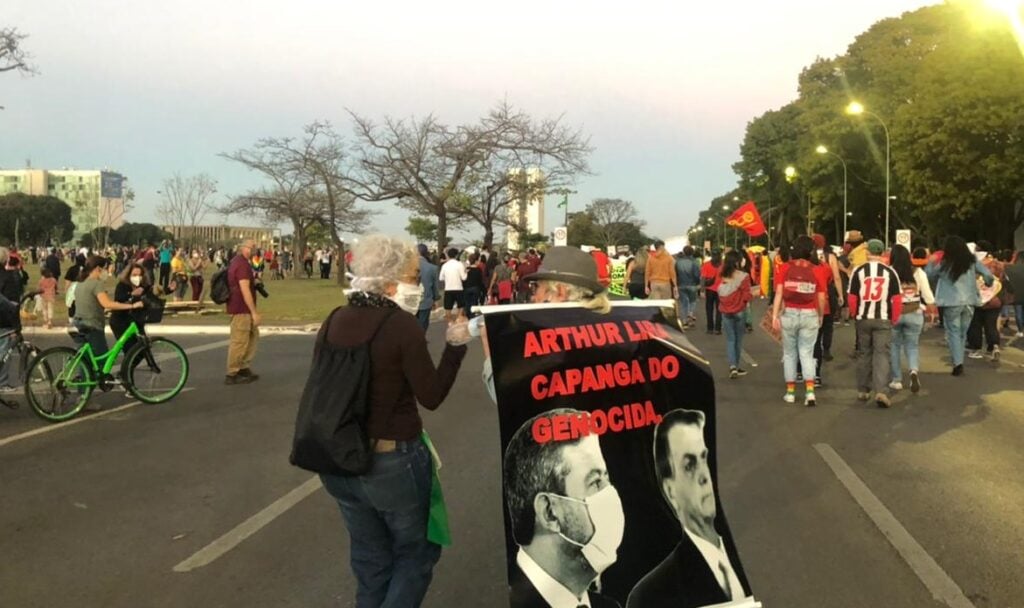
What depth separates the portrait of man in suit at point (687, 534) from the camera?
10.2ft

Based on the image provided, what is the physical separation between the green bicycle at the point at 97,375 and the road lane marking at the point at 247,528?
151 inches

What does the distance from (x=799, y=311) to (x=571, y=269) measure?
6.41 m

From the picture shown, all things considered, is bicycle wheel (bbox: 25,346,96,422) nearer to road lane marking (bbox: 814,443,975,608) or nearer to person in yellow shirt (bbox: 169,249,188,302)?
road lane marking (bbox: 814,443,975,608)

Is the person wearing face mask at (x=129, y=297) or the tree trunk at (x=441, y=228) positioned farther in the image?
the tree trunk at (x=441, y=228)

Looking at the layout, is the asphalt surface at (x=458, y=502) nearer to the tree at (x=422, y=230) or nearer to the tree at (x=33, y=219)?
the tree at (x=422, y=230)

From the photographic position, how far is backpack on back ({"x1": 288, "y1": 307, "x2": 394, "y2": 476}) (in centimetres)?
285

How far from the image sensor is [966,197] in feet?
125

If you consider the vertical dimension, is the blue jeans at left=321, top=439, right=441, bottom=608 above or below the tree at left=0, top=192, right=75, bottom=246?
below

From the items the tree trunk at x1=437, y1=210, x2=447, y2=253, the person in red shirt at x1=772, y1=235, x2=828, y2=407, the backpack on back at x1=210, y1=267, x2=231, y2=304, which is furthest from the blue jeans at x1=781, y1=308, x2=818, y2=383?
the tree trunk at x1=437, y1=210, x2=447, y2=253

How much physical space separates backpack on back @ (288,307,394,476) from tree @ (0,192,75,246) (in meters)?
105

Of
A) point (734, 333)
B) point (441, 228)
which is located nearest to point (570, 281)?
point (734, 333)

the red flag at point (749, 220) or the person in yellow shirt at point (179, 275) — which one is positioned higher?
the red flag at point (749, 220)

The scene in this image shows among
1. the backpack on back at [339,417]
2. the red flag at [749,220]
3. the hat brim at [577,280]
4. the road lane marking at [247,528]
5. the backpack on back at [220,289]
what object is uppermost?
the red flag at [749,220]

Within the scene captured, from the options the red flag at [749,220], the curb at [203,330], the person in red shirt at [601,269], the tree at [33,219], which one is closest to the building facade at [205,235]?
the curb at [203,330]
